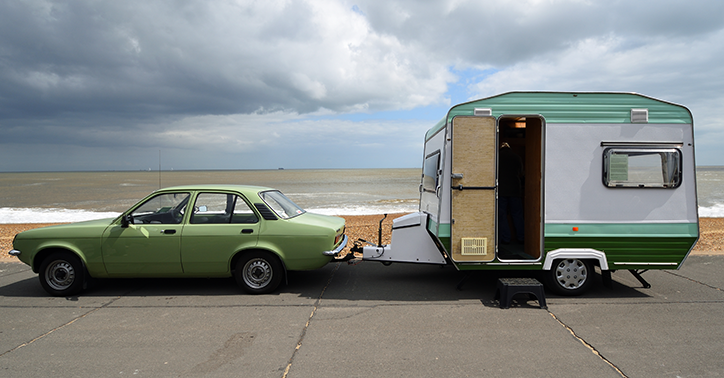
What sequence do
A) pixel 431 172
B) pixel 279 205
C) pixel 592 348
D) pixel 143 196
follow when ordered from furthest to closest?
1. pixel 143 196
2. pixel 431 172
3. pixel 279 205
4. pixel 592 348

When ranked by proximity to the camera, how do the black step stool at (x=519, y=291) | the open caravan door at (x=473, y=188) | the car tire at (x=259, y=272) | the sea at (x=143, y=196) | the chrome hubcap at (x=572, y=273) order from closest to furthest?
the black step stool at (x=519, y=291), the open caravan door at (x=473, y=188), the chrome hubcap at (x=572, y=273), the car tire at (x=259, y=272), the sea at (x=143, y=196)

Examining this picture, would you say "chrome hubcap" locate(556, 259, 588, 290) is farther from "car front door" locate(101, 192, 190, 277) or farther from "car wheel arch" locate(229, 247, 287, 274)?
"car front door" locate(101, 192, 190, 277)

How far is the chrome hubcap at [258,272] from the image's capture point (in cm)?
602

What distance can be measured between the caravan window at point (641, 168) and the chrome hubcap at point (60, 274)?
7799 millimetres

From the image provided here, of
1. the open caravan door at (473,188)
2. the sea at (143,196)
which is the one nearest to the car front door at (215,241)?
the sea at (143,196)

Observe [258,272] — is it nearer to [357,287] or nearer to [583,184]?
[357,287]

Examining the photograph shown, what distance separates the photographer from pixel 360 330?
15.4 ft

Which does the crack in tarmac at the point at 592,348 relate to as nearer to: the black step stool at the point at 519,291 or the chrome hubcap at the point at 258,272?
the black step stool at the point at 519,291

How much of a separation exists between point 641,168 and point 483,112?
7.52ft

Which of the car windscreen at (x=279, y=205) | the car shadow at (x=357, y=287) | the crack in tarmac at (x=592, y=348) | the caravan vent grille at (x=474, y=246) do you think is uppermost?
the car windscreen at (x=279, y=205)

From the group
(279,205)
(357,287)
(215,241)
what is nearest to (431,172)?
(357,287)

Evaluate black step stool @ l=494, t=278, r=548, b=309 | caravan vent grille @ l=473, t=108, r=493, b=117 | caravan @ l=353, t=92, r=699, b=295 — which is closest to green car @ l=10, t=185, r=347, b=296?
caravan @ l=353, t=92, r=699, b=295

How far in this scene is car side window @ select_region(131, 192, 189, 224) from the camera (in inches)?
241

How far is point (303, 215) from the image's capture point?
22.0 feet
